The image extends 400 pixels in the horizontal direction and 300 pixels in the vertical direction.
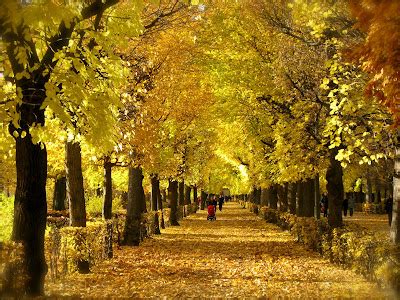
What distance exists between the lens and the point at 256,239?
976 inches

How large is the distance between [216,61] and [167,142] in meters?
5.25

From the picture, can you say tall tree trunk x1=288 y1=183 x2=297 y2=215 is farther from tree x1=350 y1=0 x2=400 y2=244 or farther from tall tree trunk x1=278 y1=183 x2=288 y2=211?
tree x1=350 y1=0 x2=400 y2=244

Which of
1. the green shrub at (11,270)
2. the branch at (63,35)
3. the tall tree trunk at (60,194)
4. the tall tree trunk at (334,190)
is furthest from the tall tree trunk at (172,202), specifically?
the green shrub at (11,270)

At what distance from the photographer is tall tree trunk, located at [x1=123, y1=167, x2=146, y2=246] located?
2178 centimetres

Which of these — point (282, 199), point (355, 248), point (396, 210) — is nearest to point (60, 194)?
point (282, 199)

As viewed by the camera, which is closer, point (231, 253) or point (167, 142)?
point (231, 253)

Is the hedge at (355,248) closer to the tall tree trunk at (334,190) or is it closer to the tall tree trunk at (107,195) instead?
the tall tree trunk at (334,190)

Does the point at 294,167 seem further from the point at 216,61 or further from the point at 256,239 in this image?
the point at 216,61

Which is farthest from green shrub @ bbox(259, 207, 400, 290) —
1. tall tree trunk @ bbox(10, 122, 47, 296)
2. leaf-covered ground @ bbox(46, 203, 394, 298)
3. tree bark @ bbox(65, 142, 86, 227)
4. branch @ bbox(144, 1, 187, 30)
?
branch @ bbox(144, 1, 187, 30)

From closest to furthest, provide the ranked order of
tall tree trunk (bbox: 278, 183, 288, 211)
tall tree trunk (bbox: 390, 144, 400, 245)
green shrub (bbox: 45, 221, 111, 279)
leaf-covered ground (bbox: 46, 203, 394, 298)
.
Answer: leaf-covered ground (bbox: 46, 203, 394, 298), green shrub (bbox: 45, 221, 111, 279), tall tree trunk (bbox: 390, 144, 400, 245), tall tree trunk (bbox: 278, 183, 288, 211)

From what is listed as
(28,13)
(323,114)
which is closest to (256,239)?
(323,114)

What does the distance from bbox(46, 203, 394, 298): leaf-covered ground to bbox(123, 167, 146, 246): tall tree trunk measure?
23.8 inches

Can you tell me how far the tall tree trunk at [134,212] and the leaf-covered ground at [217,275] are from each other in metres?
0.60

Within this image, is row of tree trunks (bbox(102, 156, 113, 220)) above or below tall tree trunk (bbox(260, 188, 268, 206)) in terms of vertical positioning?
above
